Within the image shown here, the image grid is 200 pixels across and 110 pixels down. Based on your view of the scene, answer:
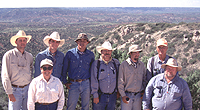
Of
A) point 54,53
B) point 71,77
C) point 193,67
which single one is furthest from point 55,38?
point 193,67

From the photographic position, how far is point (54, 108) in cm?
351

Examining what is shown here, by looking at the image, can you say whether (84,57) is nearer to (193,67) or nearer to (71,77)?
(71,77)

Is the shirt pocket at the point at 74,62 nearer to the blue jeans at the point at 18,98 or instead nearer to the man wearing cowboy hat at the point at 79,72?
the man wearing cowboy hat at the point at 79,72

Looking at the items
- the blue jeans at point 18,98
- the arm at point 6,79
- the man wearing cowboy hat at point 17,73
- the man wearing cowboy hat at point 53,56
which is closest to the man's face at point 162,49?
the man wearing cowboy hat at point 53,56

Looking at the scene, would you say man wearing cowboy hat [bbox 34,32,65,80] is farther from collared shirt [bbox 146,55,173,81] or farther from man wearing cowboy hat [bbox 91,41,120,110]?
collared shirt [bbox 146,55,173,81]

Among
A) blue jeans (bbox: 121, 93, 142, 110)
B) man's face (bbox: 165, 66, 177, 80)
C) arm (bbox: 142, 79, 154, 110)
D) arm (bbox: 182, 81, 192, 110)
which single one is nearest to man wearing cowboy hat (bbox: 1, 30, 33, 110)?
blue jeans (bbox: 121, 93, 142, 110)

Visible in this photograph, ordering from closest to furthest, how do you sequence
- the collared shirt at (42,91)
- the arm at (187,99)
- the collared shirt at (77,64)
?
1. the collared shirt at (42,91)
2. the arm at (187,99)
3. the collared shirt at (77,64)

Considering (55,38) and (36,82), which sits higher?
(55,38)

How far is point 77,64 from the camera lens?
455 centimetres

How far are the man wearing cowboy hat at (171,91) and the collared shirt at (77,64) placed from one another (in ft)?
6.28

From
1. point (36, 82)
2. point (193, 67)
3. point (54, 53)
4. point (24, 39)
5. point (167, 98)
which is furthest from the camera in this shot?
point (193, 67)

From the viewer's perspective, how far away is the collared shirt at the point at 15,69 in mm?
3850

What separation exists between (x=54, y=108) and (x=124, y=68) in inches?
81.7

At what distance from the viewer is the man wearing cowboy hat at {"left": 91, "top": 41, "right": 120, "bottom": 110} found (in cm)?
438
